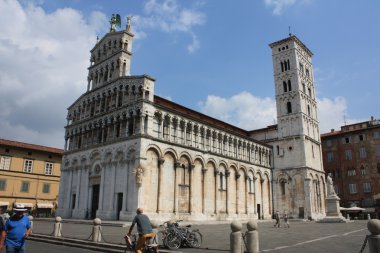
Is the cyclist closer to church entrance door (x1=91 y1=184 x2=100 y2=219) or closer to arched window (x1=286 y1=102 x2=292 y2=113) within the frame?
church entrance door (x1=91 y1=184 x2=100 y2=219)

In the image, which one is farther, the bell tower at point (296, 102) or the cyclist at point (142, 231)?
the bell tower at point (296, 102)

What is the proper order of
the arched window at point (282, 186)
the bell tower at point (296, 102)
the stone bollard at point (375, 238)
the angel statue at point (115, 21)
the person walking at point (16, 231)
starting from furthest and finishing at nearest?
the bell tower at point (296, 102) < the arched window at point (282, 186) < the angel statue at point (115, 21) < the stone bollard at point (375, 238) < the person walking at point (16, 231)

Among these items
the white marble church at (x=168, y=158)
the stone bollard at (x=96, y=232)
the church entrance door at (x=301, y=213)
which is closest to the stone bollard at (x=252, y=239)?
the stone bollard at (x=96, y=232)

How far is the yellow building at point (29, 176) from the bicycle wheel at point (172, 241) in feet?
114

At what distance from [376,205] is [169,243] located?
156 feet

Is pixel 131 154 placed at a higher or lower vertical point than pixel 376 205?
higher

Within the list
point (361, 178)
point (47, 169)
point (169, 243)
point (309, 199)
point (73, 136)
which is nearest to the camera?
point (169, 243)

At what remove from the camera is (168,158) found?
31359 millimetres

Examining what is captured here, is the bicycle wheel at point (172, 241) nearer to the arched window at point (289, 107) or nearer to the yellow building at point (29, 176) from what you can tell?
the yellow building at point (29, 176)

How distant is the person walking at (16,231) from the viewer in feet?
21.2

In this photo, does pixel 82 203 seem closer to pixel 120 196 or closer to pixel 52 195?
pixel 120 196

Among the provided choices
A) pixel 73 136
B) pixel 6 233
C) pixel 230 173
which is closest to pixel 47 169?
pixel 73 136

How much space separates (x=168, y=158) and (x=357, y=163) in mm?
37416

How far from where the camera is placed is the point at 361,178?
52.1 meters
